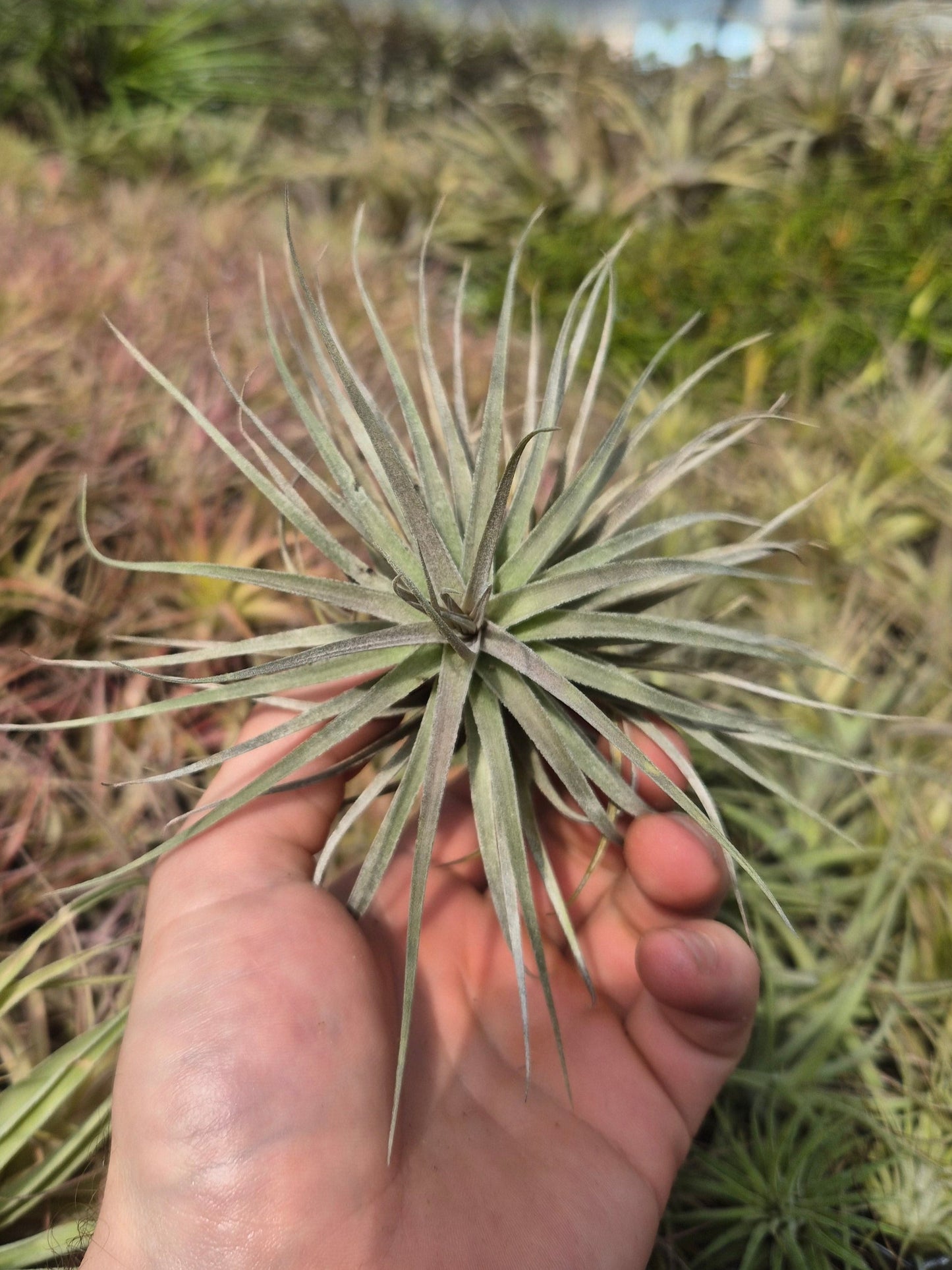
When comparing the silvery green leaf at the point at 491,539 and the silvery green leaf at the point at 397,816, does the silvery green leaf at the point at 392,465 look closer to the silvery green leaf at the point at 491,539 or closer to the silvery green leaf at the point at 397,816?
the silvery green leaf at the point at 491,539

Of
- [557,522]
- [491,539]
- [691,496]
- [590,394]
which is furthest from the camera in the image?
[691,496]

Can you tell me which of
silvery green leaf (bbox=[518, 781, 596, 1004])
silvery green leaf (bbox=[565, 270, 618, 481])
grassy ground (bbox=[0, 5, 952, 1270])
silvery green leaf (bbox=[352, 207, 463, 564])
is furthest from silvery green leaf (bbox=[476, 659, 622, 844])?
grassy ground (bbox=[0, 5, 952, 1270])

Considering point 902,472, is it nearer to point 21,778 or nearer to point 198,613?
point 198,613

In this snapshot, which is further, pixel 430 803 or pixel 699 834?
pixel 699 834

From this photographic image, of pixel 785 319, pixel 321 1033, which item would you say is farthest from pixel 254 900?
pixel 785 319

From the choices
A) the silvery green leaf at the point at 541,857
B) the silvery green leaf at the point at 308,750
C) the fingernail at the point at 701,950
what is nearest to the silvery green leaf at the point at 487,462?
the silvery green leaf at the point at 308,750

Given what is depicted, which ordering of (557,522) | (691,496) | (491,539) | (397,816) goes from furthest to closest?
(691,496) < (557,522) < (397,816) < (491,539)

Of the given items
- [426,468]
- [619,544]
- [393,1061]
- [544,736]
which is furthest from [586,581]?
[393,1061]

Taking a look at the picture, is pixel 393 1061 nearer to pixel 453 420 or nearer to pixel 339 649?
pixel 339 649
